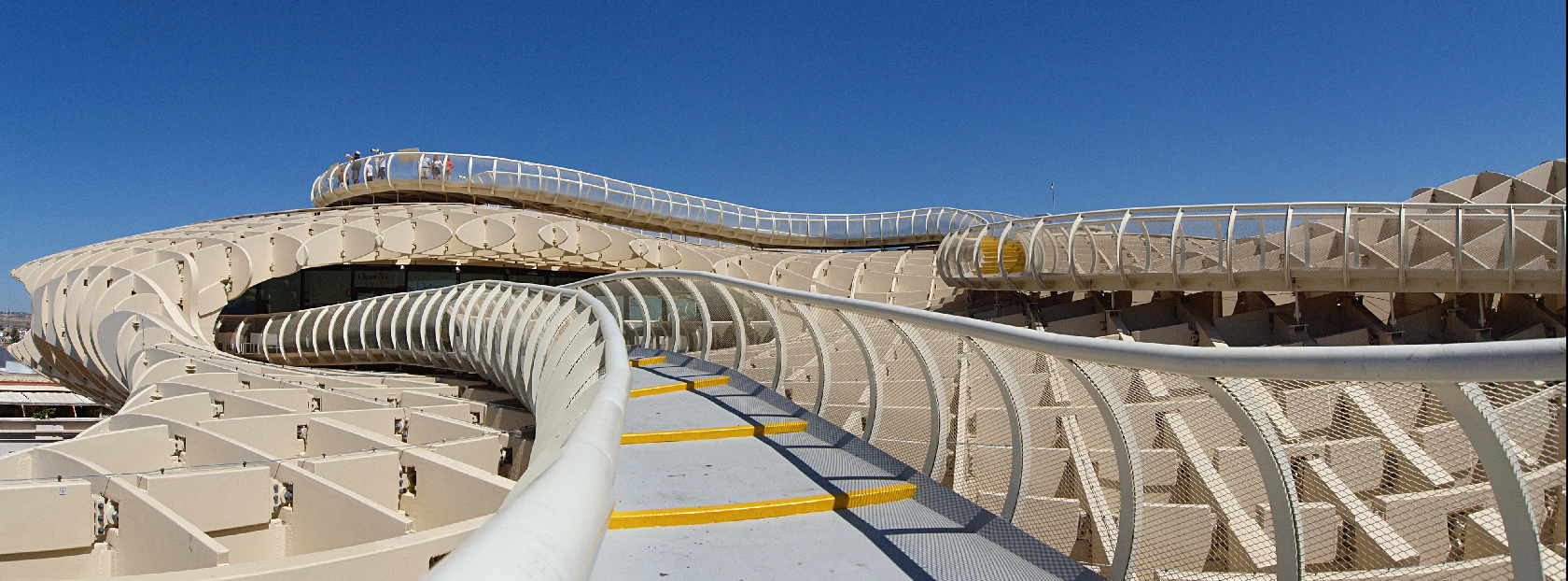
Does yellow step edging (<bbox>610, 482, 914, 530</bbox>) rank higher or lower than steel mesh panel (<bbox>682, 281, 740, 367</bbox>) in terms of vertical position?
lower

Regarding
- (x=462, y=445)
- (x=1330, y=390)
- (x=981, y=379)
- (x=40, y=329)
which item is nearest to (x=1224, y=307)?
(x=981, y=379)

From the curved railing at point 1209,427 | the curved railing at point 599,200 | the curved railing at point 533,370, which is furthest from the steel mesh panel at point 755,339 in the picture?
the curved railing at point 599,200

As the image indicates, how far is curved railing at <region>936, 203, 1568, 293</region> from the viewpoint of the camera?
10344mm

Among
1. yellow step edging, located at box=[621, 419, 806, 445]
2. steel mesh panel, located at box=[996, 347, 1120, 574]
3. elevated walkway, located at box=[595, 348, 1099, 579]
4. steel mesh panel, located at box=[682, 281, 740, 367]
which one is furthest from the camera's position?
steel mesh panel, located at box=[682, 281, 740, 367]

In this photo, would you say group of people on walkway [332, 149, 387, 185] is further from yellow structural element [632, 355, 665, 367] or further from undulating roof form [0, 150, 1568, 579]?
yellow structural element [632, 355, 665, 367]

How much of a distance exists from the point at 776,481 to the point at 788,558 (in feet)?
2.92

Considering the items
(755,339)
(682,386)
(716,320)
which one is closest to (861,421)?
(755,339)

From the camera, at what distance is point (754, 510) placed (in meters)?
3.32

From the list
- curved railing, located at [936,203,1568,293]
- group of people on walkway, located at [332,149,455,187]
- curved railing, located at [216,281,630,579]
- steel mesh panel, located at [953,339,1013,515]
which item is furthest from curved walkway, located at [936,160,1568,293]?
group of people on walkway, located at [332,149,455,187]

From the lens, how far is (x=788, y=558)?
9.39 feet

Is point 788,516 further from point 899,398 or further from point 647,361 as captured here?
point 647,361

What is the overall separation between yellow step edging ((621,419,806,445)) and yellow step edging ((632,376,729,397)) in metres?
1.43

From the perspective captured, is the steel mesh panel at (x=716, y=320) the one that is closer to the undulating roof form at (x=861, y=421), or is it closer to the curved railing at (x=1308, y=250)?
the undulating roof form at (x=861, y=421)

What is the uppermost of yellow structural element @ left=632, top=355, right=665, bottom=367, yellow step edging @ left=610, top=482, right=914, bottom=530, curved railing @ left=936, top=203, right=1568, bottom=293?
curved railing @ left=936, top=203, right=1568, bottom=293
